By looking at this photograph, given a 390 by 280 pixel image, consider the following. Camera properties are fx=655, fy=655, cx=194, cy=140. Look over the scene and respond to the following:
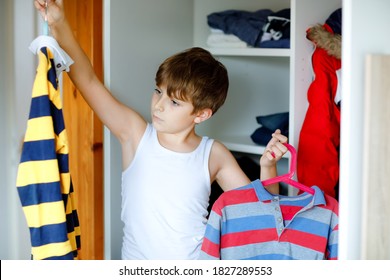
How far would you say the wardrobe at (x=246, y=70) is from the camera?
1334 millimetres

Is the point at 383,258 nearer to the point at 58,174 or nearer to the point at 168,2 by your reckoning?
the point at 58,174

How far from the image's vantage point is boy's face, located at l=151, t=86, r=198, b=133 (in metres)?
1.76

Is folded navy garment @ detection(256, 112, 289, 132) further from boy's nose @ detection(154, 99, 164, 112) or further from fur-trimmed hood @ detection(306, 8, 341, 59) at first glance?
boy's nose @ detection(154, 99, 164, 112)

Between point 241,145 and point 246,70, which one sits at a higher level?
point 246,70

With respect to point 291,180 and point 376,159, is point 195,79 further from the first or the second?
point 376,159

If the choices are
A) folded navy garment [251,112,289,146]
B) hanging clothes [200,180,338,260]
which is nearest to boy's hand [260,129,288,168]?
hanging clothes [200,180,338,260]

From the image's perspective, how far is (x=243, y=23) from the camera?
220 cm

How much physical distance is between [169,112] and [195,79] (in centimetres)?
12

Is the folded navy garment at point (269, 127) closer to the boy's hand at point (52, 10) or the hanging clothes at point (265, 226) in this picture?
the hanging clothes at point (265, 226)

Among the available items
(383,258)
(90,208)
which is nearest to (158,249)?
Answer: (90,208)

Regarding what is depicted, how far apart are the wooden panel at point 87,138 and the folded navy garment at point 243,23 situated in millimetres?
489

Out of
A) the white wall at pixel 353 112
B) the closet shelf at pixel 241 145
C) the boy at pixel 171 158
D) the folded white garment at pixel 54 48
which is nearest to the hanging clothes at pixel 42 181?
the folded white garment at pixel 54 48

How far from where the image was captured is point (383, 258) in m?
A: 1.39

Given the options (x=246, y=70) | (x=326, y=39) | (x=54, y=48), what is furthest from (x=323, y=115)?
(x=54, y=48)
